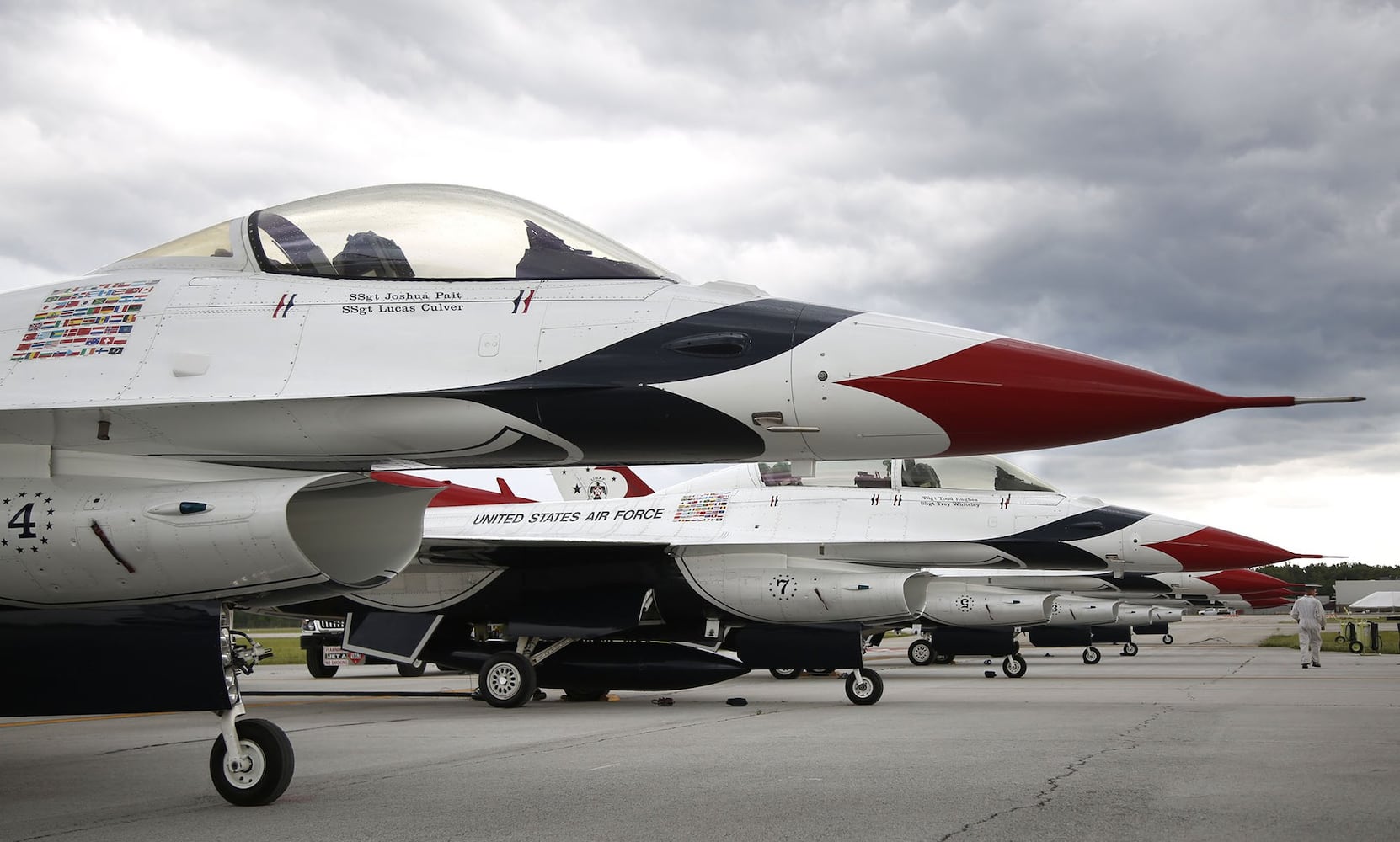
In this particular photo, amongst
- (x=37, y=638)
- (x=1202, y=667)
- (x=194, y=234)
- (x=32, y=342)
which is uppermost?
(x=194, y=234)

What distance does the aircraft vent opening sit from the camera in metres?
4.58

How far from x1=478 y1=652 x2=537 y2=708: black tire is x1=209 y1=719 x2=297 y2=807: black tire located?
22.8ft

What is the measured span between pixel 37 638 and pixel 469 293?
2.41 metres

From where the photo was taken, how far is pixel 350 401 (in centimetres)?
477

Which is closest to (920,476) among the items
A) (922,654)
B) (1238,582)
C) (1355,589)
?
(922,654)

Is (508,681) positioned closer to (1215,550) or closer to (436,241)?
(436,241)

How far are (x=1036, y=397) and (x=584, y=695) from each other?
389 inches

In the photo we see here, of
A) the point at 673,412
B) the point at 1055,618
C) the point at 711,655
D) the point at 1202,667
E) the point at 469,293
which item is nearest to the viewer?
the point at 673,412

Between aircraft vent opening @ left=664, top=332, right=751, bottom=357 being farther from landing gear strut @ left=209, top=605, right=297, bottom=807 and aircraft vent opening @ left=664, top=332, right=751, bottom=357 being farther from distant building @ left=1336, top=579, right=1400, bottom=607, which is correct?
distant building @ left=1336, top=579, right=1400, bottom=607

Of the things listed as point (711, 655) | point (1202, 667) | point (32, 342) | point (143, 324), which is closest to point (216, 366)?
point (143, 324)

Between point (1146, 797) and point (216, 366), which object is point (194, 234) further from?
point (1146, 797)

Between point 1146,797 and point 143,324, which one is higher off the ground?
point 143,324

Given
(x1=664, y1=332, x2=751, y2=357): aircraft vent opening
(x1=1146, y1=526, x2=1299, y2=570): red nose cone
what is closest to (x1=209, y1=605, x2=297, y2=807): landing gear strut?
(x1=664, y1=332, x2=751, y2=357): aircraft vent opening

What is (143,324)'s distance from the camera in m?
5.07
